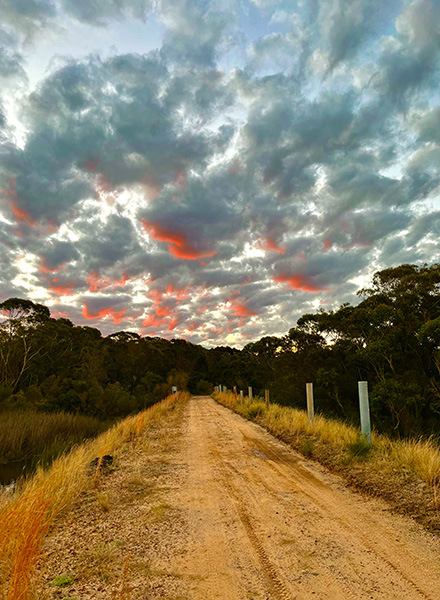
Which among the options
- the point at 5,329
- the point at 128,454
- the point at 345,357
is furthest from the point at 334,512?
the point at 5,329

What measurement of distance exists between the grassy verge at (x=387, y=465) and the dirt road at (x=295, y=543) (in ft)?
1.10

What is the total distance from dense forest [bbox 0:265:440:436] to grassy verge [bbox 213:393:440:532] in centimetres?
504

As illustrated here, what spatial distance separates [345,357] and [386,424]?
18.5ft

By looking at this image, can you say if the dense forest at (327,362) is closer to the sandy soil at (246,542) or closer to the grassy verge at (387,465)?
the grassy verge at (387,465)


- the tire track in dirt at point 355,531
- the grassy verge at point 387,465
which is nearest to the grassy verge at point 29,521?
the tire track in dirt at point 355,531

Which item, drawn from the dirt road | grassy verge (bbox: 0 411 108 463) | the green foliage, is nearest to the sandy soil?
the dirt road

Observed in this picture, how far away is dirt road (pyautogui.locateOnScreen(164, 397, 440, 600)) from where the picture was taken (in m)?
2.78

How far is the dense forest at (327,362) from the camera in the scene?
13.1 metres

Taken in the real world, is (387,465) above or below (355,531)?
above

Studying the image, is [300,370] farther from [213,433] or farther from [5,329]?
[5,329]

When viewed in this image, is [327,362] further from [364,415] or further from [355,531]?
[355,531]

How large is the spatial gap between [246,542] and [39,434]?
13.9 meters

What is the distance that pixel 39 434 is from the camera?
47.5 ft

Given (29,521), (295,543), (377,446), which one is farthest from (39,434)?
(295,543)
